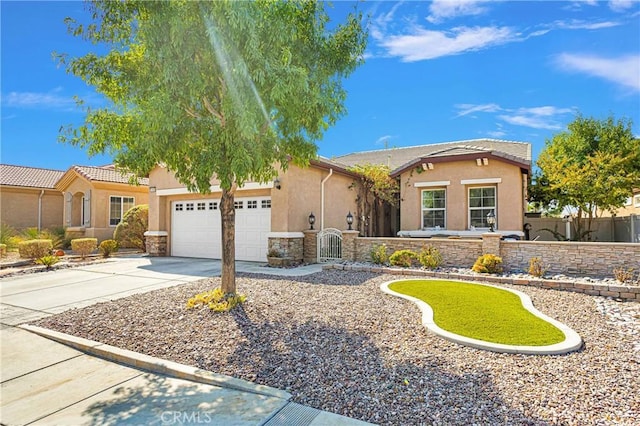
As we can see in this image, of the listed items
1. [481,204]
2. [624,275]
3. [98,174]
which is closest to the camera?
[624,275]

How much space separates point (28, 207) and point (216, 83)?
2450cm

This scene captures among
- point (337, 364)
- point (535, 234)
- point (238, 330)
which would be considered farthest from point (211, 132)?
point (535, 234)

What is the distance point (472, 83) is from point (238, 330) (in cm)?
1250

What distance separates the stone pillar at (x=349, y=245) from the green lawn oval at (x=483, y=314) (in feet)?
12.0

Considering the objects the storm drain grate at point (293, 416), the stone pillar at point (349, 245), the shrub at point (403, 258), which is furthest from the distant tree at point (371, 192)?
the storm drain grate at point (293, 416)

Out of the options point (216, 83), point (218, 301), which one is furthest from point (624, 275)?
point (216, 83)

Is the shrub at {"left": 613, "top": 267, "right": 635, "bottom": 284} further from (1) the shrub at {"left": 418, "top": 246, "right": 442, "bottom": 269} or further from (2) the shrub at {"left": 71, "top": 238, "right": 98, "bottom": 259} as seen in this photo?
(2) the shrub at {"left": 71, "top": 238, "right": 98, "bottom": 259}

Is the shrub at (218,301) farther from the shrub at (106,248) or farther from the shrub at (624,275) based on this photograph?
the shrub at (106,248)

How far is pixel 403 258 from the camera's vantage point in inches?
439

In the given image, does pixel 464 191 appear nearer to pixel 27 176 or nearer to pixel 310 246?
pixel 310 246

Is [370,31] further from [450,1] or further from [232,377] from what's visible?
[232,377]

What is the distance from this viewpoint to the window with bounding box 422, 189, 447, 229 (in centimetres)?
1480

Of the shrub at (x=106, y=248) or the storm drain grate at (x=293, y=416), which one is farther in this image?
the shrub at (x=106, y=248)

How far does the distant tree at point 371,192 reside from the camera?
16.7m
